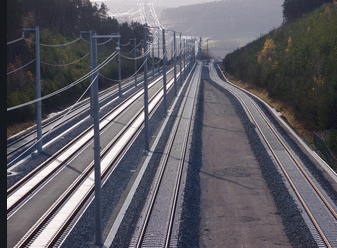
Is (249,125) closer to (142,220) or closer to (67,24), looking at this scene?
(142,220)

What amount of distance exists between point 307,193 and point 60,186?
9.65 metres

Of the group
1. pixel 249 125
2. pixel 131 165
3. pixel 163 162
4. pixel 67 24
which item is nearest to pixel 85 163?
pixel 131 165

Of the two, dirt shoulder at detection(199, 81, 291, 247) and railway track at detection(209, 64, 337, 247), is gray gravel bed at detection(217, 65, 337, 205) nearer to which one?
railway track at detection(209, 64, 337, 247)

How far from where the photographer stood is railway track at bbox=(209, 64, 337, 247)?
38.7 ft

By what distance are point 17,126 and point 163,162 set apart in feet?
42.1

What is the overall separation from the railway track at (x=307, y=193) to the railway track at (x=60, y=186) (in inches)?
303

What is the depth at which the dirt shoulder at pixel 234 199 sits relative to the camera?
11.8 meters

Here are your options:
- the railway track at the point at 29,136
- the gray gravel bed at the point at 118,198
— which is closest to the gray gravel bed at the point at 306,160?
the gray gravel bed at the point at 118,198

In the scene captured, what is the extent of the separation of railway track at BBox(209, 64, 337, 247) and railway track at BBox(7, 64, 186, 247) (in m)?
7.69

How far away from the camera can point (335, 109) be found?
902 inches

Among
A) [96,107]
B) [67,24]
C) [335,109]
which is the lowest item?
[335,109]

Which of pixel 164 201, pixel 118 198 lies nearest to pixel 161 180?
pixel 164 201

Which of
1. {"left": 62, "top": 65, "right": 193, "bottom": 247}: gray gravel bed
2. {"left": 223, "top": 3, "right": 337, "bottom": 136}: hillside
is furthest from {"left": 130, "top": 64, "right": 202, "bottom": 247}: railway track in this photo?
{"left": 223, "top": 3, "right": 337, "bottom": 136}: hillside

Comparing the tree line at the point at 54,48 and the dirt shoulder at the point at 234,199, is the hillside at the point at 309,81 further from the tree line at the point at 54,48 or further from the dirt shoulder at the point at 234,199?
the tree line at the point at 54,48
